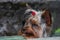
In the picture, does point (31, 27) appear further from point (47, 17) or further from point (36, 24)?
point (47, 17)

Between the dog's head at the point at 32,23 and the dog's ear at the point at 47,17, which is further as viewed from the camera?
the dog's ear at the point at 47,17

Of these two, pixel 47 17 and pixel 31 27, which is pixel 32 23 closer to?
pixel 31 27

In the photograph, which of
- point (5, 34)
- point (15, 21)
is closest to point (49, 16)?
point (15, 21)

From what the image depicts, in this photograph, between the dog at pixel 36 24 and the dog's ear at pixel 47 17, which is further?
the dog's ear at pixel 47 17

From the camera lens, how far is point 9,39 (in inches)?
43.1

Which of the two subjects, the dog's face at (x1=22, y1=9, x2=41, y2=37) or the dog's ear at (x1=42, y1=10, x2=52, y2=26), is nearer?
the dog's face at (x1=22, y1=9, x2=41, y2=37)

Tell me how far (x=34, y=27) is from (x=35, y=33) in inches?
1.9

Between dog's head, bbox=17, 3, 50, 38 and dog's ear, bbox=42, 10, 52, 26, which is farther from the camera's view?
dog's ear, bbox=42, 10, 52, 26

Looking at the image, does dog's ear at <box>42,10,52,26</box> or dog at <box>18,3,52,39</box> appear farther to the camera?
dog's ear at <box>42,10,52,26</box>

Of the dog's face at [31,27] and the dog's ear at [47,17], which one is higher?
the dog's ear at [47,17]

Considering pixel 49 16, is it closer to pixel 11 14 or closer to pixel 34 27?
pixel 34 27

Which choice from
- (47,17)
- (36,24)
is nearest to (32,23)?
(36,24)

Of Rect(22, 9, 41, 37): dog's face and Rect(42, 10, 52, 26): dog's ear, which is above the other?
Rect(42, 10, 52, 26): dog's ear

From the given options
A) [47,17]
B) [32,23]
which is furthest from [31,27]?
[47,17]
